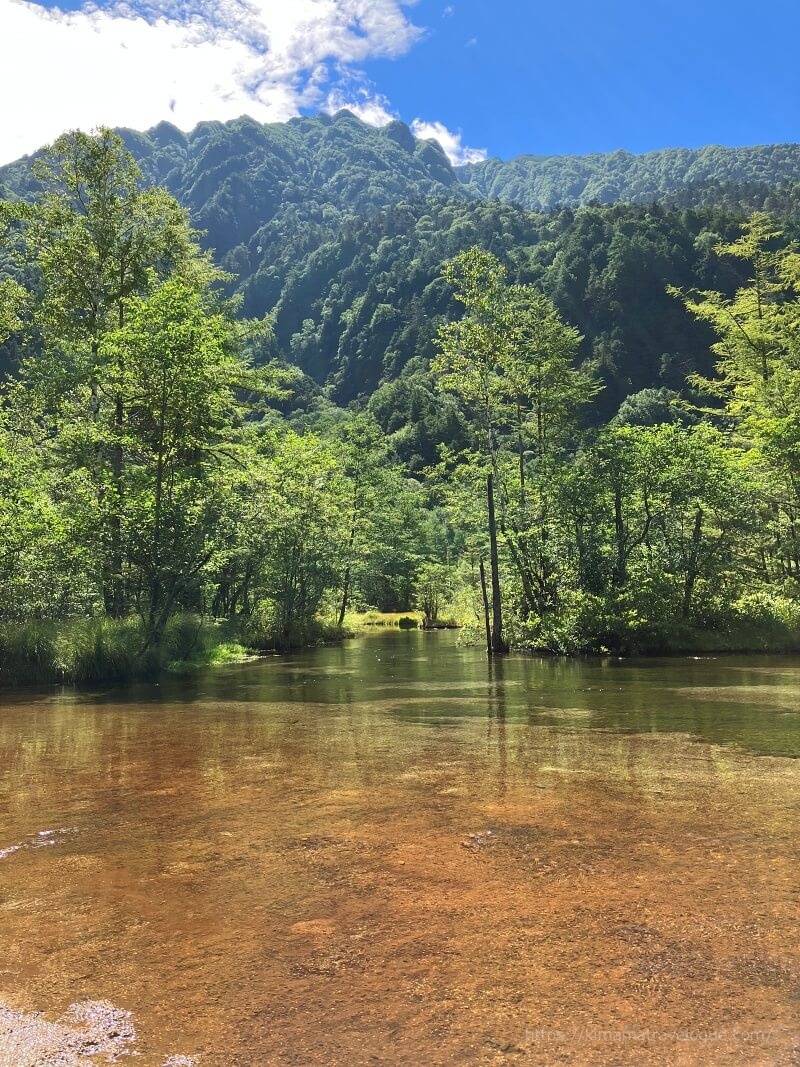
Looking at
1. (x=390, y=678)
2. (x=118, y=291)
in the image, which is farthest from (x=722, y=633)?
(x=118, y=291)

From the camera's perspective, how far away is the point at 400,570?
56000mm

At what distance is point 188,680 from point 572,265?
372 ft

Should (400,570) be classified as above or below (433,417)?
below

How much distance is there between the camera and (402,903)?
4148 mm

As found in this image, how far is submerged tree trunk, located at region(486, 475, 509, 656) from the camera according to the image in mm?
24922

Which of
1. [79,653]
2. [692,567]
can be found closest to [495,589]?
[692,567]

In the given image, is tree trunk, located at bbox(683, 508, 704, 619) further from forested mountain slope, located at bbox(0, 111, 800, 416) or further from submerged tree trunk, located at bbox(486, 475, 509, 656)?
forested mountain slope, located at bbox(0, 111, 800, 416)

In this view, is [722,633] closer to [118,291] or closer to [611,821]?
[611,821]

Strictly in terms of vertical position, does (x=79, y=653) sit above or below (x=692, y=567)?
below

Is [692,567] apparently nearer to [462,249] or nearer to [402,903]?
[402,903]

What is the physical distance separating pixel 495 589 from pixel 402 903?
21.1m

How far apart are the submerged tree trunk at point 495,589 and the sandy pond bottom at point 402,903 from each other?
15721mm

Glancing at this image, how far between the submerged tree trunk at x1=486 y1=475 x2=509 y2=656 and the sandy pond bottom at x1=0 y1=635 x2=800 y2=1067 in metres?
15.7

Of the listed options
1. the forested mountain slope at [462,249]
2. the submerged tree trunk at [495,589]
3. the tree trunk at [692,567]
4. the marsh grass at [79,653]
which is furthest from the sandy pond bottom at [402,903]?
the forested mountain slope at [462,249]
